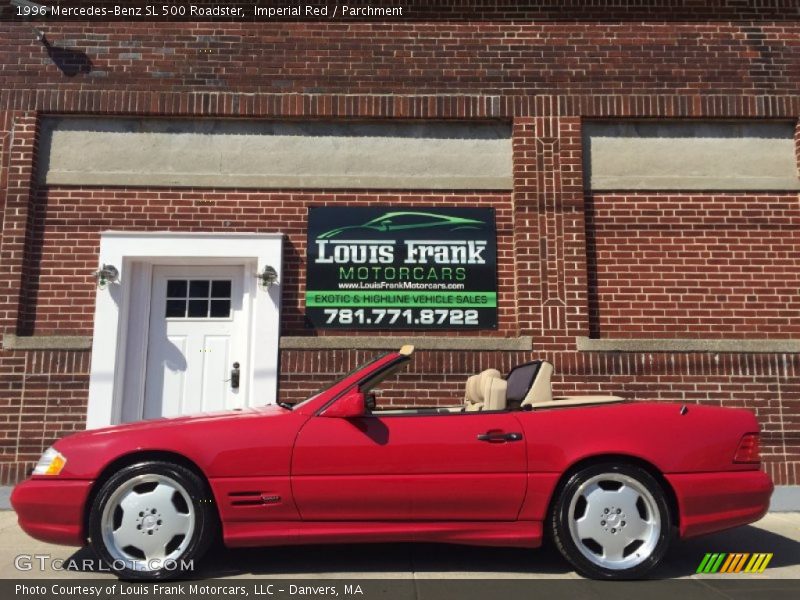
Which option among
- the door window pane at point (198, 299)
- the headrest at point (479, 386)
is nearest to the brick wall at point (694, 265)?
the headrest at point (479, 386)

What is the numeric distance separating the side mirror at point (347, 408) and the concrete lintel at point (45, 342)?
12.5ft

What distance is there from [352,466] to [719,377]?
4547 mm

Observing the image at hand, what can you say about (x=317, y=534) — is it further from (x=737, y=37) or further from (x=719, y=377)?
(x=737, y=37)

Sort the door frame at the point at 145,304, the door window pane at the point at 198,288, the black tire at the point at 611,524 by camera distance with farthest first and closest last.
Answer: the door window pane at the point at 198,288 < the door frame at the point at 145,304 < the black tire at the point at 611,524

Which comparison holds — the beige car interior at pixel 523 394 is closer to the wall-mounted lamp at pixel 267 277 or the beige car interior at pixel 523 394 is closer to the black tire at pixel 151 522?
the black tire at pixel 151 522

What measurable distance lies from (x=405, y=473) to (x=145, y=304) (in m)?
4.23

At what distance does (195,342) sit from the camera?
6793mm

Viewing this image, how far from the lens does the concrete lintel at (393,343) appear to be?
6.61 m

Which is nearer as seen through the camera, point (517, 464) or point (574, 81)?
point (517, 464)

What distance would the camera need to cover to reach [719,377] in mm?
6625

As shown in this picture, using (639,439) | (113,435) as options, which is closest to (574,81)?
(639,439)

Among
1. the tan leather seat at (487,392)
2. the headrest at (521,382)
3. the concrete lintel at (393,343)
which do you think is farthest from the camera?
the concrete lintel at (393,343)

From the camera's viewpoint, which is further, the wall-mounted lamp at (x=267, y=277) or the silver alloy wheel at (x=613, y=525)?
the wall-mounted lamp at (x=267, y=277)

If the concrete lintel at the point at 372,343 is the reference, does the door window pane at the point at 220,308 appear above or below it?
above
